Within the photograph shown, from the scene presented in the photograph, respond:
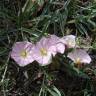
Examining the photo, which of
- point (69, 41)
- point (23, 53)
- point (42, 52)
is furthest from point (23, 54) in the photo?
point (69, 41)

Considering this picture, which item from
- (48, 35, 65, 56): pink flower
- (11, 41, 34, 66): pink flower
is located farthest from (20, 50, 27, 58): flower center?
(48, 35, 65, 56): pink flower

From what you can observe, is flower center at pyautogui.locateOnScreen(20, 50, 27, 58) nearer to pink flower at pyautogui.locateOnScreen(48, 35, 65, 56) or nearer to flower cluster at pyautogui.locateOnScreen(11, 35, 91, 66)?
flower cluster at pyautogui.locateOnScreen(11, 35, 91, 66)

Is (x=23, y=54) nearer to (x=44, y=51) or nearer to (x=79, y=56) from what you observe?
(x=44, y=51)

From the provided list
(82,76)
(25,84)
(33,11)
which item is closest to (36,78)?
(25,84)

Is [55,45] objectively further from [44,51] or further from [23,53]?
[23,53]

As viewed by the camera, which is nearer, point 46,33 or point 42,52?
point 42,52
